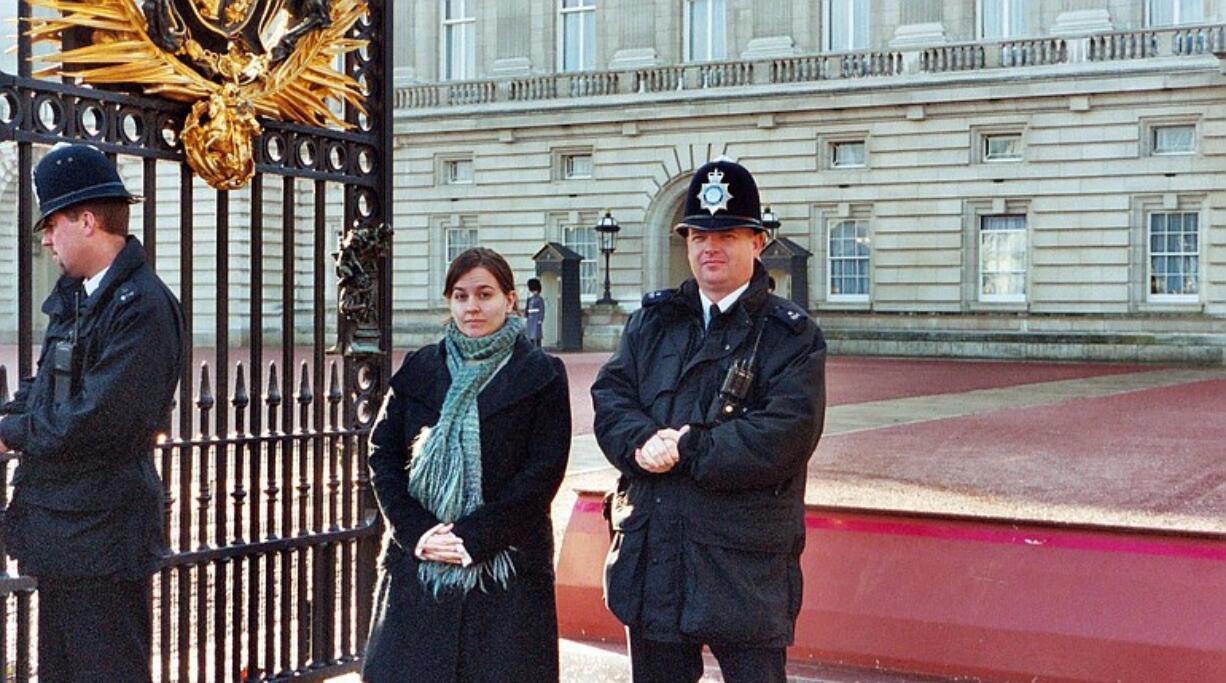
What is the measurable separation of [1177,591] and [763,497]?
74.5 inches

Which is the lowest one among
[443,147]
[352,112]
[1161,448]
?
[1161,448]

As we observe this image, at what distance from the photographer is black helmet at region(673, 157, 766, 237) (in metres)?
4.20

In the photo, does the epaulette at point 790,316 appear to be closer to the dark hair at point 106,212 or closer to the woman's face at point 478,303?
the woman's face at point 478,303

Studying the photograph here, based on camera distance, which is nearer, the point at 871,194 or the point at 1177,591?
the point at 1177,591

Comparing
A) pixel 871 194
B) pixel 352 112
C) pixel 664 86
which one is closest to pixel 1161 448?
pixel 352 112

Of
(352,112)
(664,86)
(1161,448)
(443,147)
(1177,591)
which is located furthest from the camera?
(443,147)

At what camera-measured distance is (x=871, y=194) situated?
3136cm

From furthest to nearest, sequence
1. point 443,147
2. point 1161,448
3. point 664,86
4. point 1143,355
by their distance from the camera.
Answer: point 443,147
point 664,86
point 1143,355
point 1161,448

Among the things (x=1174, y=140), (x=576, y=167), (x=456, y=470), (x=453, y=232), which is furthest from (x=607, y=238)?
(x=456, y=470)

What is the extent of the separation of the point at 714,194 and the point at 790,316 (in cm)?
40

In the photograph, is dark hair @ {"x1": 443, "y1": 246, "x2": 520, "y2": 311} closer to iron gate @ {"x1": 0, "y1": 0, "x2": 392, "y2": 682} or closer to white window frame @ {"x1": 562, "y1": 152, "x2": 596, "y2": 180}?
iron gate @ {"x1": 0, "y1": 0, "x2": 392, "y2": 682}

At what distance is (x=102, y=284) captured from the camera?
379 centimetres

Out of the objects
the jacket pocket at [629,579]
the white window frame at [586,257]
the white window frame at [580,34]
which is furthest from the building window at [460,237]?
the jacket pocket at [629,579]

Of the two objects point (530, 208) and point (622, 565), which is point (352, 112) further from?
point (530, 208)
